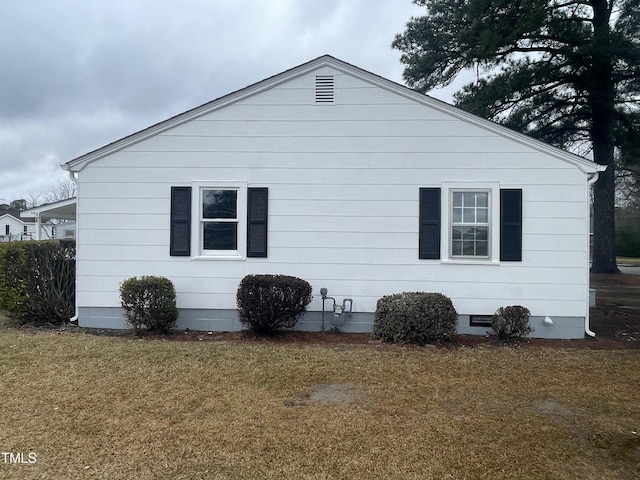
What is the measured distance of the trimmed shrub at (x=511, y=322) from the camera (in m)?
6.92

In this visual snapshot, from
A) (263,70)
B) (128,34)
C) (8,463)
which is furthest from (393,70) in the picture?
(8,463)

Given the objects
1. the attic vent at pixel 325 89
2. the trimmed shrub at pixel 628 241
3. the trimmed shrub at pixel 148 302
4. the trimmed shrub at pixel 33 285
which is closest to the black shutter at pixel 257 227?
the trimmed shrub at pixel 148 302

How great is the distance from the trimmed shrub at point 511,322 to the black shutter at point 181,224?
5470 mm

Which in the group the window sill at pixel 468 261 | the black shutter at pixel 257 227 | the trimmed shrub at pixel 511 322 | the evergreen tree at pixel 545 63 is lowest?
the trimmed shrub at pixel 511 322

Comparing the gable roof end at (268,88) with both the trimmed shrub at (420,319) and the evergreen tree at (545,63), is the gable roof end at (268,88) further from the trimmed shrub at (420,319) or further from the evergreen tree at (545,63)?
the evergreen tree at (545,63)

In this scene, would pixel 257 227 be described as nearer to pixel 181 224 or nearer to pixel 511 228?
pixel 181 224

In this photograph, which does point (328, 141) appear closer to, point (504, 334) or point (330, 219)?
point (330, 219)

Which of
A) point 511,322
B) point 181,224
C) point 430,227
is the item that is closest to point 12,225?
point 181,224

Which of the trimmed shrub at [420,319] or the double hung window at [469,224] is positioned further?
the double hung window at [469,224]

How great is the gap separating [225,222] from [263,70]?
11696 mm

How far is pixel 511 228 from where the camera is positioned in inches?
287

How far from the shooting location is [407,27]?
1730 centimetres

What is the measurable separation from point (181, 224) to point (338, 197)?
287 cm

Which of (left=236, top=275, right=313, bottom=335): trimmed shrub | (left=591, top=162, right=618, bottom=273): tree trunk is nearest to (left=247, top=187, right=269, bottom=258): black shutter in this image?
(left=236, top=275, right=313, bottom=335): trimmed shrub
